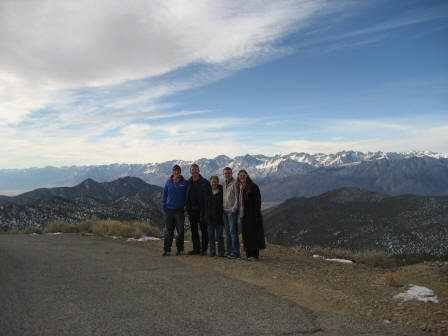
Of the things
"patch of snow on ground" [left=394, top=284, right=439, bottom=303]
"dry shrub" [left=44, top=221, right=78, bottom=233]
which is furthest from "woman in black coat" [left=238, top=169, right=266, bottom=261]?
"dry shrub" [left=44, top=221, right=78, bottom=233]

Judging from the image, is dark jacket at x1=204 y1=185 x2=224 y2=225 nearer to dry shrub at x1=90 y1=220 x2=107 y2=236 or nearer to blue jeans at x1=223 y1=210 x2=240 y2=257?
blue jeans at x1=223 y1=210 x2=240 y2=257

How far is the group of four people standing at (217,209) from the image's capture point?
9844 millimetres

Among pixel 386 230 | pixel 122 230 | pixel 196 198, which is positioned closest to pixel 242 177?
pixel 196 198

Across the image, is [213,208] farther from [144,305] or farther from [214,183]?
[144,305]

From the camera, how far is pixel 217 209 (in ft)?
33.1

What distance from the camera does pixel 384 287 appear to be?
6.93 meters

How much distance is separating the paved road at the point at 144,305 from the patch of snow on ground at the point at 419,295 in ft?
4.99

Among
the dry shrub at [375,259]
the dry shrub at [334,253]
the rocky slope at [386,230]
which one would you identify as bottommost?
the rocky slope at [386,230]

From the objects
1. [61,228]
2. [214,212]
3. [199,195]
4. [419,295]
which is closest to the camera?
[419,295]

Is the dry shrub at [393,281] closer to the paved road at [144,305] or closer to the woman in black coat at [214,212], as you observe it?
the paved road at [144,305]

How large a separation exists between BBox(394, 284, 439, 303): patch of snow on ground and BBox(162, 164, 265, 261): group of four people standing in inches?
159

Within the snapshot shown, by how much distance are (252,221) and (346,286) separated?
11.1ft

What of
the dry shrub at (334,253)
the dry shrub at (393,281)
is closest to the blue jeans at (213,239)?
the dry shrub at (393,281)

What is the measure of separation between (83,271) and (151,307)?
3.29 metres
